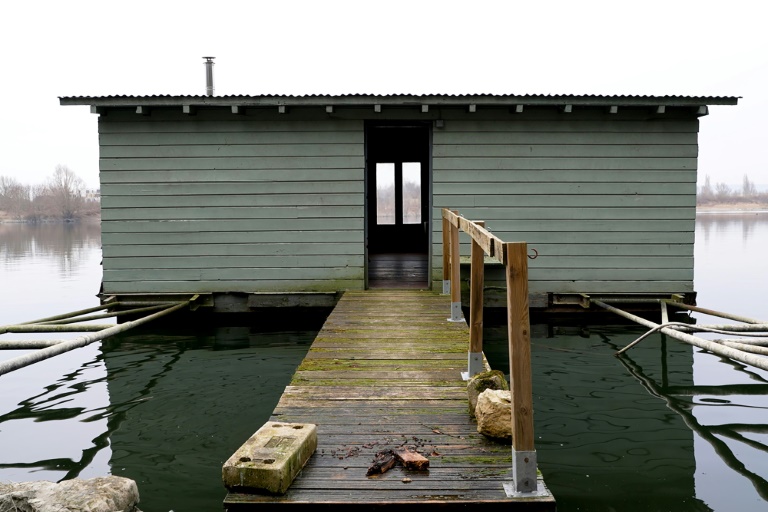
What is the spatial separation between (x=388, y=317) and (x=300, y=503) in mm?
4737

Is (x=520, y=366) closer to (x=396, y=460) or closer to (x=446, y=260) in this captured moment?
(x=396, y=460)

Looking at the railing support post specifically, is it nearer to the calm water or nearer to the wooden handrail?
the calm water

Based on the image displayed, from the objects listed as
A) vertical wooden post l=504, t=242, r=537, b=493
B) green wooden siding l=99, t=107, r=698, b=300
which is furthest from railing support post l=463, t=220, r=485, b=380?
green wooden siding l=99, t=107, r=698, b=300

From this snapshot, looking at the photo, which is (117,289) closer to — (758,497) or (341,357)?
(341,357)

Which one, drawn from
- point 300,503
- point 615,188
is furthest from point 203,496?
point 615,188

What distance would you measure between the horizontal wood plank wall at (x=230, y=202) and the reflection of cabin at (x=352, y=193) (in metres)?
0.02

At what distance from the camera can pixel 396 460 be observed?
3.66m

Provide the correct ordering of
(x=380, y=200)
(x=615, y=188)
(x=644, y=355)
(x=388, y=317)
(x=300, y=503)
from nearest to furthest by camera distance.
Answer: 1. (x=300, y=503)
2. (x=388, y=317)
3. (x=644, y=355)
4. (x=615, y=188)
5. (x=380, y=200)

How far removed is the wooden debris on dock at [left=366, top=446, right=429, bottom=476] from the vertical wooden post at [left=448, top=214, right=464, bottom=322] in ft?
9.94

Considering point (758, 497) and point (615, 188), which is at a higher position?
point (615, 188)

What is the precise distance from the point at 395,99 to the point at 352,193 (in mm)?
1612

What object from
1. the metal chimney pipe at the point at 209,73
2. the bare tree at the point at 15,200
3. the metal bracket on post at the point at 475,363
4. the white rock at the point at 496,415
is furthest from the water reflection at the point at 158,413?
the bare tree at the point at 15,200

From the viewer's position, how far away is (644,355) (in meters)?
8.72

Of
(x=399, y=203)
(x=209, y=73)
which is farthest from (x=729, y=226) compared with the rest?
(x=209, y=73)
